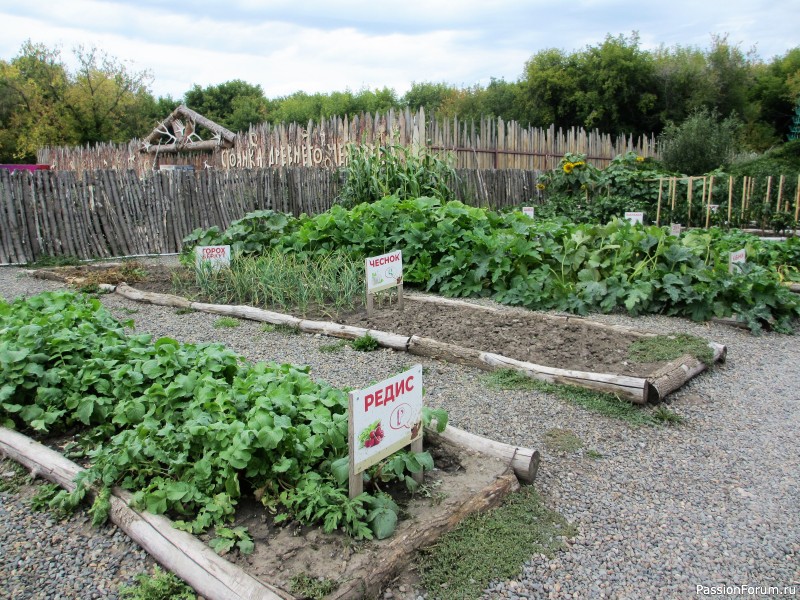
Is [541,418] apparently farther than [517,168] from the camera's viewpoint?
No

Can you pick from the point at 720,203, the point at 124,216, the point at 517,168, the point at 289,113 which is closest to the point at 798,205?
the point at 720,203

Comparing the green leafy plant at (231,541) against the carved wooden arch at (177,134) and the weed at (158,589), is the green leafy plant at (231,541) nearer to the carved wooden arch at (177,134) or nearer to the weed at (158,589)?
the weed at (158,589)

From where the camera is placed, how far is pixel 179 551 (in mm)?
2201

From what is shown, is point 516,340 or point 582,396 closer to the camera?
point 582,396

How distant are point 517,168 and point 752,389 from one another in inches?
419

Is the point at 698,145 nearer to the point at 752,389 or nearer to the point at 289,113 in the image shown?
the point at 752,389

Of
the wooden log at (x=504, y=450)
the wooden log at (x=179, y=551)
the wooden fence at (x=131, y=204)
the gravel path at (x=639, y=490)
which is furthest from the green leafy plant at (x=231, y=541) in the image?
the wooden fence at (x=131, y=204)

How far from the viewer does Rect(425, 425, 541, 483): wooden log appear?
2.85 meters

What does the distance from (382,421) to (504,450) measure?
2.43 feet

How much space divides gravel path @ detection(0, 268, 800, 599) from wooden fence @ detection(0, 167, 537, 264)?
243 inches

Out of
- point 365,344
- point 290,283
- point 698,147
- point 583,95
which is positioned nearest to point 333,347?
point 365,344

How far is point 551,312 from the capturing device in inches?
232

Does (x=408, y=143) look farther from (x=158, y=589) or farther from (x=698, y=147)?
(x=698, y=147)

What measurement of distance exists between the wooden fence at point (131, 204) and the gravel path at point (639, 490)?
6.18 meters
